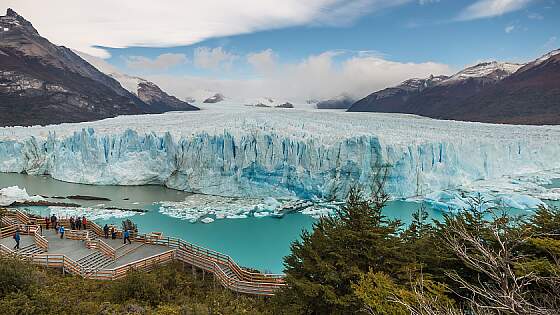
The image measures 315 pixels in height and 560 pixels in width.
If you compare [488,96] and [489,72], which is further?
[489,72]

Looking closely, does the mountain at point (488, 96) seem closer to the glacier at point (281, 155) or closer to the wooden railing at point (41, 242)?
the glacier at point (281, 155)

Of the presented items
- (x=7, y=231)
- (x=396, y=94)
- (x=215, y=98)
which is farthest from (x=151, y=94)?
(x=7, y=231)

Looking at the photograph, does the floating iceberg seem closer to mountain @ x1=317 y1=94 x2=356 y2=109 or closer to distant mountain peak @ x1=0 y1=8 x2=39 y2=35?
distant mountain peak @ x1=0 y1=8 x2=39 y2=35

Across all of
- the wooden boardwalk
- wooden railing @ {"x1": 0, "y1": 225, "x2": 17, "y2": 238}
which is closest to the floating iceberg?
the wooden boardwalk

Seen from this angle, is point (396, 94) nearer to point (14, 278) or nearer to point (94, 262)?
point (94, 262)

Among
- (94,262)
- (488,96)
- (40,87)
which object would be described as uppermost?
(40,87)
